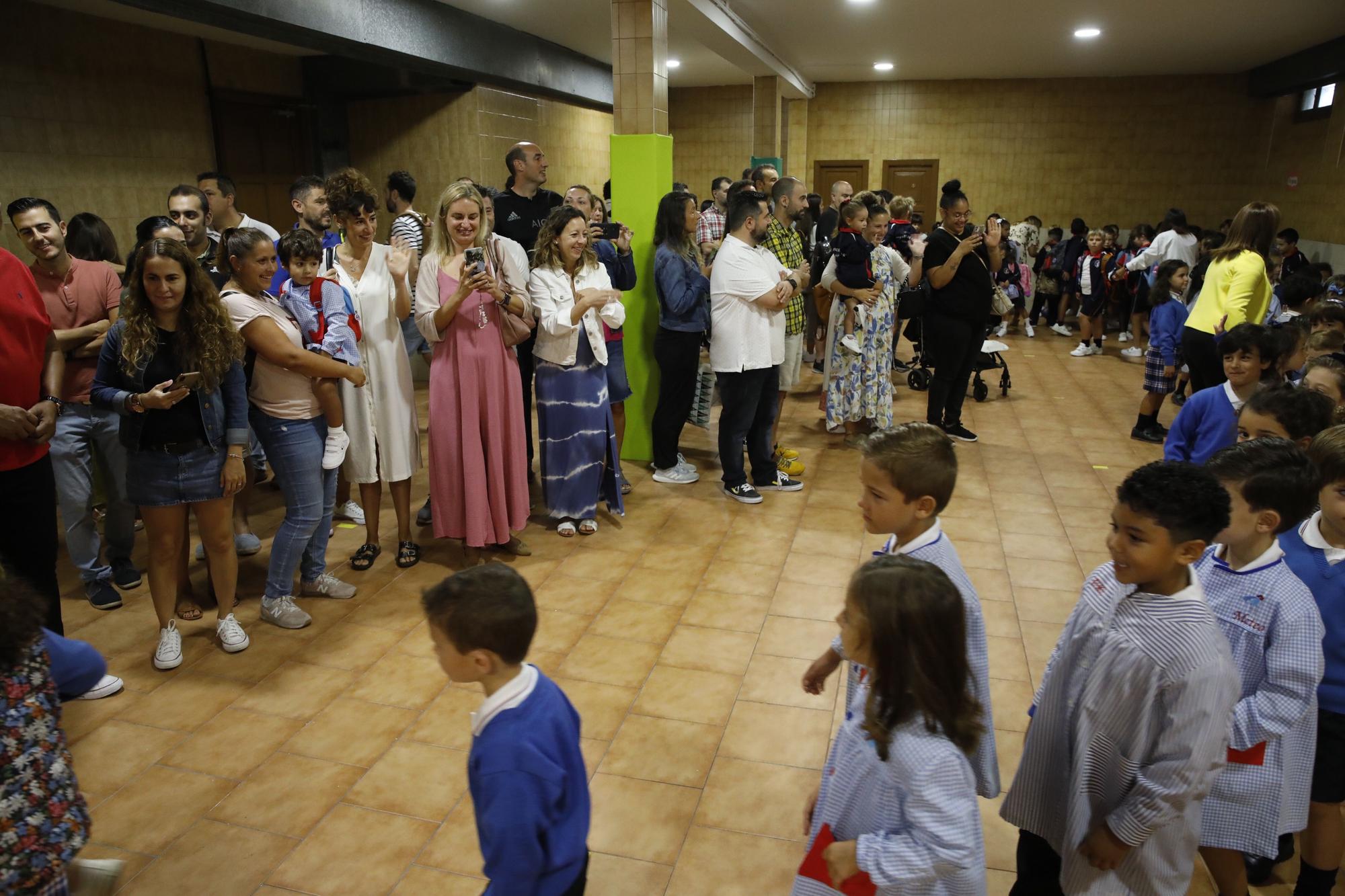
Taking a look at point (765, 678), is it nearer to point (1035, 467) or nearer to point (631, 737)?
point (631, 737)

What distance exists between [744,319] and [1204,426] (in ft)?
7.72

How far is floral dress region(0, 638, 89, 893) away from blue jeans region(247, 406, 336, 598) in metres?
1.91

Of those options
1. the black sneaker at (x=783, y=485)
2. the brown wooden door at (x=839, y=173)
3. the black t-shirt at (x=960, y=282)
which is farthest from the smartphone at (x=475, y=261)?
the brown wooden door at (x=839, y=173)

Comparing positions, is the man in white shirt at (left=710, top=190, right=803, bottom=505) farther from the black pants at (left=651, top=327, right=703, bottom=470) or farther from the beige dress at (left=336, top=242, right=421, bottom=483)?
the beige dress at (left=336, top=242, right=421, bottom=483)

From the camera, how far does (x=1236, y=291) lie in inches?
191

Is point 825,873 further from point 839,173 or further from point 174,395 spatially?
point 839,173

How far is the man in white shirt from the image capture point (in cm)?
469

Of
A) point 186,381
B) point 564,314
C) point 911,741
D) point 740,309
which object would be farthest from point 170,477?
point 740,309

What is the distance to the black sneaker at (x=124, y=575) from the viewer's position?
394cm

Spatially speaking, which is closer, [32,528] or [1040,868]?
[1040,868]

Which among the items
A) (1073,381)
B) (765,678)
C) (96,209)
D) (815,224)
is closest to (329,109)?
(96,209)

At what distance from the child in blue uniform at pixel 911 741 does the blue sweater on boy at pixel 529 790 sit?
44 cm

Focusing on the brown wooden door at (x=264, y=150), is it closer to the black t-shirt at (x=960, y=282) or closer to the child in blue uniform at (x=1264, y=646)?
the black t-shirt at (x=960, y=282)

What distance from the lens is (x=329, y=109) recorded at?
991 cm
